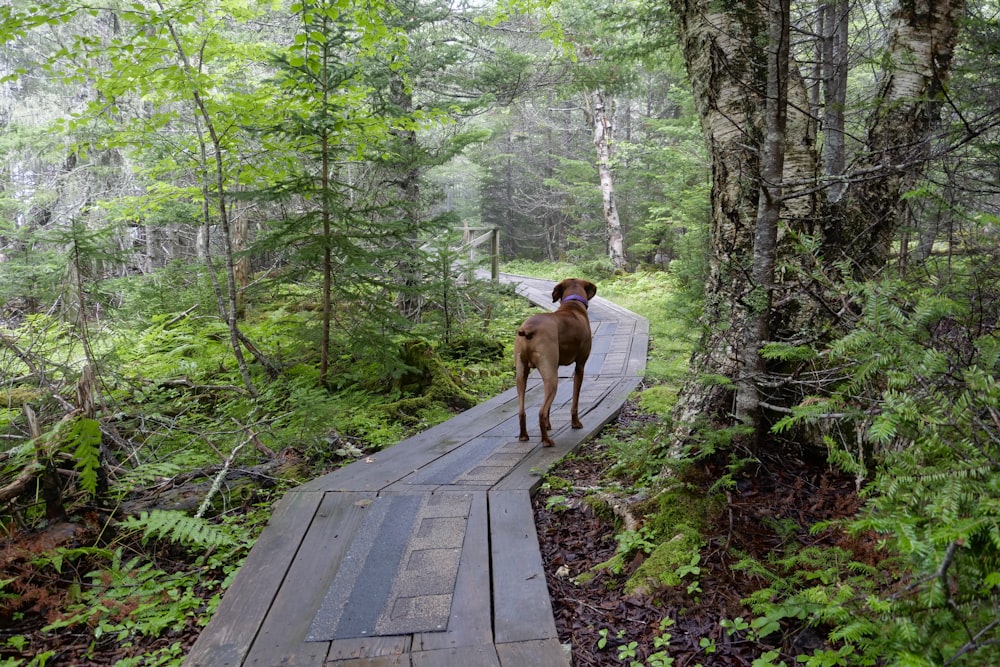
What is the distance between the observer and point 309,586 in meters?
2.72

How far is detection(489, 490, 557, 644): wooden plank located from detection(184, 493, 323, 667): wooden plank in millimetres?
1106

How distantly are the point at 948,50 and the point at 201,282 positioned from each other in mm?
9967

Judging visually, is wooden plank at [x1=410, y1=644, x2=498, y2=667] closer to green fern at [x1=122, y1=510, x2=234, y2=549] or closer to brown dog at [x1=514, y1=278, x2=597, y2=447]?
green fern at [x1=122, y1=510, x2=234, y2=549]

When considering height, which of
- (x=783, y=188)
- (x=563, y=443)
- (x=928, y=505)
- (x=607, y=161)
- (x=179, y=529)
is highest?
(x=607, y=161)

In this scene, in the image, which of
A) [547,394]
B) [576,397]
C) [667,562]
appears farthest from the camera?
[576,397]

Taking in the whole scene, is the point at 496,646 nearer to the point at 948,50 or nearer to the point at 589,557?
the point at 589,557

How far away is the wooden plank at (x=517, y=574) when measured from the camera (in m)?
2.35

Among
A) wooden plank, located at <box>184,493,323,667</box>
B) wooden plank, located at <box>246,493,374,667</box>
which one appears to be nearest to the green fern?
wooden plank, located at <box>184,493,323,667</box>

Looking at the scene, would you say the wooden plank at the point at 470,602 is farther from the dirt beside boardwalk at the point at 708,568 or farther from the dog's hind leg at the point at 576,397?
the dog's hind leg at the point at 576,397

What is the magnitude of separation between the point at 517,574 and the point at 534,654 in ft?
1.87

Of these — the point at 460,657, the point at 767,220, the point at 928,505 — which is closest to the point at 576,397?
the point at 767,220

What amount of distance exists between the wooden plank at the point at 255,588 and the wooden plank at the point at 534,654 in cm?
110

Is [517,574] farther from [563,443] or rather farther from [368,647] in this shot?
[563,443]

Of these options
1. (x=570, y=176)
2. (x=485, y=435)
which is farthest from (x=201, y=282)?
(x=570, y=176)
